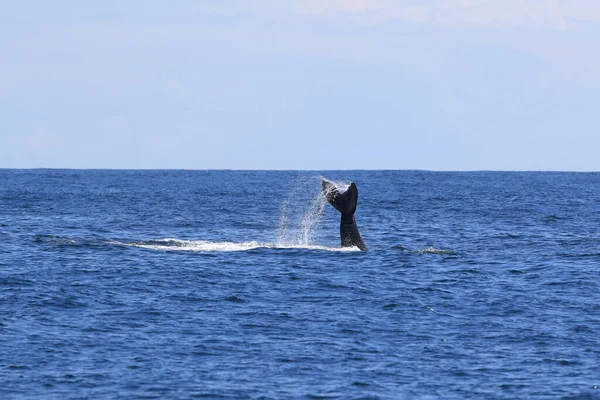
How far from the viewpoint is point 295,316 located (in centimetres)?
2647

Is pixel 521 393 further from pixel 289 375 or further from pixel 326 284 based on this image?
pixel 326 284

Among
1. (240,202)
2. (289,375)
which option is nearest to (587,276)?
(289,375)

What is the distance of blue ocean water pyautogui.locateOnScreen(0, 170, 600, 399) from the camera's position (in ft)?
67.7

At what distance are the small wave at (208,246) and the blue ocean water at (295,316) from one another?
0.39 ft

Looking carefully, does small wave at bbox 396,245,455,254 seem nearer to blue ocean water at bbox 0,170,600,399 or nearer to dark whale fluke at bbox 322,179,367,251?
blue ocean water at bbox 0,170,600,399

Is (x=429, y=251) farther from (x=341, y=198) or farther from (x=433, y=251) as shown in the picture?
(x=341, y=198)

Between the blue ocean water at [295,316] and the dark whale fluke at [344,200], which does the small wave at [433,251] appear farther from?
the dark whale fluke at [344,200]

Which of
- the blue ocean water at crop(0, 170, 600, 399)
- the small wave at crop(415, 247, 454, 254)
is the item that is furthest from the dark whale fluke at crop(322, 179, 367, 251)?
the small wave at crop(415, 247, 454, 254)

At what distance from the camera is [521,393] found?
788 inches

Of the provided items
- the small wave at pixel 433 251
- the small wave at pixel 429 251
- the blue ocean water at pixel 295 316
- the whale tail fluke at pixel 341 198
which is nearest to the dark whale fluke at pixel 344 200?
the whale tail fluke at pixel 341 198

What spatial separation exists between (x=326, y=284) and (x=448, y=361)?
9.11m

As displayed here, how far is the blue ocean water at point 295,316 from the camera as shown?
20.6 m

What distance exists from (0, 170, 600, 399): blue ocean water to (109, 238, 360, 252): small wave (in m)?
0.12

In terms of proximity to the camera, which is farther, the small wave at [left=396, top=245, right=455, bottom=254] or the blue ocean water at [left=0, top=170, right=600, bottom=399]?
the small wave at [left=396, top=245, right=455, bottom=254]
